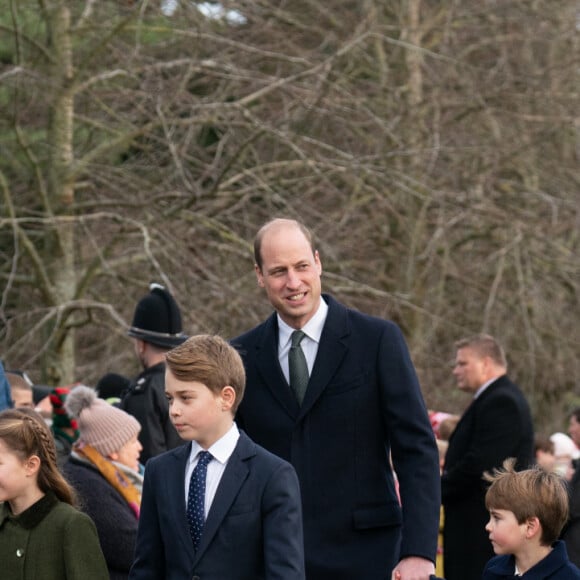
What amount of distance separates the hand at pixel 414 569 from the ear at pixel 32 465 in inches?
49.0

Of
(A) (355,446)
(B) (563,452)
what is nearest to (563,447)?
(B) (563,452)

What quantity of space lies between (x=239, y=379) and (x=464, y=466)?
4.00 meters

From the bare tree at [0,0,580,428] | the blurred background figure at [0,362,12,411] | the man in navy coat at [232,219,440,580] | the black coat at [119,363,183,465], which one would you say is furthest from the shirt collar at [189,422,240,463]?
the bare tree at [0,0,580,428]

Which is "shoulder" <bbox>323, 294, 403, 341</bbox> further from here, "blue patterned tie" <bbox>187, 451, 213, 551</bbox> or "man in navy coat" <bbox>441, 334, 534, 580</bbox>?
"man in navy coat" <bbox>441, 334, 534, 580</bbox>

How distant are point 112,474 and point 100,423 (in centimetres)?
23

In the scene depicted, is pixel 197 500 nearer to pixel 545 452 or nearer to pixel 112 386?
pixel 112 386

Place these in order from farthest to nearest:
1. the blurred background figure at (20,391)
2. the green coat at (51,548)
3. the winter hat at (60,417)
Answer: the winter hat at (60,417) < the blurred background figure at (20,391) < the green coat at (51,548)

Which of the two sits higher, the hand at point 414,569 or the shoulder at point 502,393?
the shoulder at point 502,393

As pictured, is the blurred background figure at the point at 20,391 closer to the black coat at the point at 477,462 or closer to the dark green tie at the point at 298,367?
the black coat at the point at 477,462

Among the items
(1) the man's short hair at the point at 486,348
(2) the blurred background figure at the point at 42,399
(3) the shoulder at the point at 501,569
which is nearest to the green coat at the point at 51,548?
(3) the shoulder at the point at 501,569

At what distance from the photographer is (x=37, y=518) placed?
4.61 metres

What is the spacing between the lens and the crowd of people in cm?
408

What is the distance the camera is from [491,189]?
14289 mm

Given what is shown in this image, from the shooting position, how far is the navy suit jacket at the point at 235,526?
402cm
